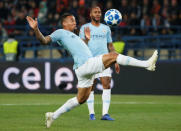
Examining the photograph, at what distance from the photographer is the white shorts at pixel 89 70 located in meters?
9.36

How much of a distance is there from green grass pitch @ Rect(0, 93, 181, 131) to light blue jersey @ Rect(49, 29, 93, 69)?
4.06 ft

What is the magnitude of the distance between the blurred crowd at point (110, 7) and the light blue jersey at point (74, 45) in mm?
11526

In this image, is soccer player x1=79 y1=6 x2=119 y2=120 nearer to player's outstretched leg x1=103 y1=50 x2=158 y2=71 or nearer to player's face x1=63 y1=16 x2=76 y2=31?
Answer: player's face x1=63 y1=16 x2=76 y2=31

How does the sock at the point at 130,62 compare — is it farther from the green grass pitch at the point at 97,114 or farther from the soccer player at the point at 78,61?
the green grass pitch at the point at 97,114

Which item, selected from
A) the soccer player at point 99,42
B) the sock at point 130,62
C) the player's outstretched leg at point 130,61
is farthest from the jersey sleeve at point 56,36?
the soccer player at point 99,42

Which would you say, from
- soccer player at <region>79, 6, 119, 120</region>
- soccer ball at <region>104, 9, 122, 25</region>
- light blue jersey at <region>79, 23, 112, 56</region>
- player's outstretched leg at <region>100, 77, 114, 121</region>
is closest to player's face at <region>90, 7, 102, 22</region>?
soccer player at <region>79, 6, 119, 120</region>

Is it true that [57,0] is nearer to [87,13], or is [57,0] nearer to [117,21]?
[87,13]

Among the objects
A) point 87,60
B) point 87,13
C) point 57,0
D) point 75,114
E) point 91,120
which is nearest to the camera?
point 87,60

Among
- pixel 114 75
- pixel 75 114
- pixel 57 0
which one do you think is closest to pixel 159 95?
pixel 114 75

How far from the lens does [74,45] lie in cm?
982

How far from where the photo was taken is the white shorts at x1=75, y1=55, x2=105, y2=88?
936 cm

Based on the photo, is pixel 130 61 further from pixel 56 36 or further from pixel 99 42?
pixel 99 42

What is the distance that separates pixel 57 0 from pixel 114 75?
6.90m

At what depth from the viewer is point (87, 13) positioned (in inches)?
877
